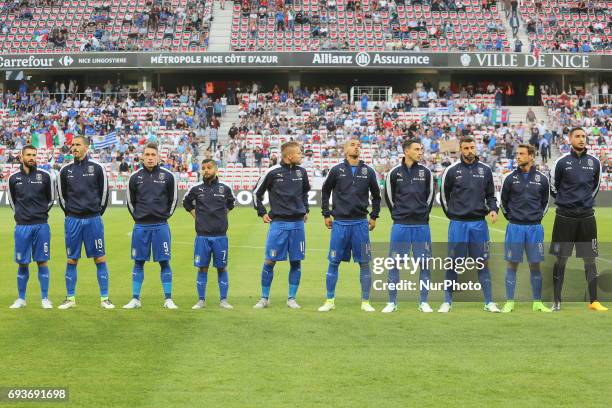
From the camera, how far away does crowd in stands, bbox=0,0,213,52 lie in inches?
2079

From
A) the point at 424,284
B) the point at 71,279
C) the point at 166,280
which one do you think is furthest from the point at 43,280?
the point at 424,284

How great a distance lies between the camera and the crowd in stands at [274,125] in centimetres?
4378

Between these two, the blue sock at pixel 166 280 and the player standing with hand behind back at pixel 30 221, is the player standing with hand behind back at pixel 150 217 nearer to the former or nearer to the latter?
the blue sock at pixel 166 280

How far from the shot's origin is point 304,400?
7824mm

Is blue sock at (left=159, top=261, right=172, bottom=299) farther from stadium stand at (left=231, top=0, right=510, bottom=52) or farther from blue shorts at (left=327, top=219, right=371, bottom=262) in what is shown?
stadium stand at (left=231, top=0, right=510, bottom=52)

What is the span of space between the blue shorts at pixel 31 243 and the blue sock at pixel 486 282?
18.0 ft

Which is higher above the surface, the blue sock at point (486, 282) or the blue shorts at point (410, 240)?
the blue shorts at point (410, 240)

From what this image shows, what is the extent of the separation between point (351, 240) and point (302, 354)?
3.03m

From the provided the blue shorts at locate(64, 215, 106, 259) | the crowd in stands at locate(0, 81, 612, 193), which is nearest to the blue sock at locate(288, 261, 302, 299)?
the blue shorts at locate(64, 215, 106, 259)

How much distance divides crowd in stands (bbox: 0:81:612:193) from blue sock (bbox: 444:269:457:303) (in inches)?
1131

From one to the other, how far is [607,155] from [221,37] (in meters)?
21.8

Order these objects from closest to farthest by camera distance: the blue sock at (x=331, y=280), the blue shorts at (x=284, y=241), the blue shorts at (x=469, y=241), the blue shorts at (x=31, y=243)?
1. the blue shorts at (x=469, y=241)
2. the blue sock at (x=331, y=280)
3. the blue shorts at (x=284, y=241)
4. the blue shorts at (x=31, y=243)

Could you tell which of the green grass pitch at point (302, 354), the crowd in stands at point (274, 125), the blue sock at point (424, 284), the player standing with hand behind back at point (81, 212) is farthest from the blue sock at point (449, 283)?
the crowd in stands at point (274, 125)

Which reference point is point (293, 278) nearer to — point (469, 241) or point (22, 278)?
point (469, 241)
